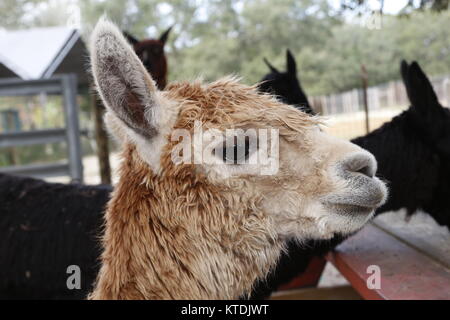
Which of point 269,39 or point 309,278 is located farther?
point 269,39

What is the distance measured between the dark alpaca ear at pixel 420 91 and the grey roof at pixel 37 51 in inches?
146

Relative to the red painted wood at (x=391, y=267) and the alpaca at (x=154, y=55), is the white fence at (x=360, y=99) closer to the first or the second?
the alpaca at (x=154, y=55)

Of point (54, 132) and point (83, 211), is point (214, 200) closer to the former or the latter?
point (83, 211)

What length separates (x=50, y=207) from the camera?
10.2 feet

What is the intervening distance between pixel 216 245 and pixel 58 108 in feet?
69.2

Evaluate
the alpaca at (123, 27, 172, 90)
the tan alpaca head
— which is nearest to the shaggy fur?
the tan alpaca head

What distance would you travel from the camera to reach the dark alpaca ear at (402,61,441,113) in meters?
3.05

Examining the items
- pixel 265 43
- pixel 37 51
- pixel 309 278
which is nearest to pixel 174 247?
pixel 309 278

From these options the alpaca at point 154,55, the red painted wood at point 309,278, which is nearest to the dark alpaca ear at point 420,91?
the red painted wood at point 309,278

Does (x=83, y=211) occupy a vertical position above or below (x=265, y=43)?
below

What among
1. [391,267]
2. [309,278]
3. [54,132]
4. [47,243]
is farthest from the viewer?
[54,132]

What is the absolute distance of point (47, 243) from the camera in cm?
299

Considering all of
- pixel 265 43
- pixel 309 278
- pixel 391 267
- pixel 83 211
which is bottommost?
pixel 309 278

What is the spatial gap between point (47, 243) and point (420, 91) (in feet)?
9.60
